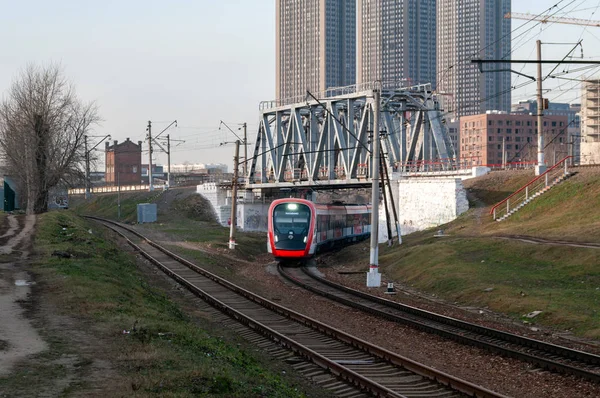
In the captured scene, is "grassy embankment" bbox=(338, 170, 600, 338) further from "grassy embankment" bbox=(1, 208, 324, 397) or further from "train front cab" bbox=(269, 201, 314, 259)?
"grassy embankment" bbox=(1, 208, 324, 397)

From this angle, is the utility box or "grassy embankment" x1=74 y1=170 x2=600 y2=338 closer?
"grassy embankment" x1=74 y1=170 x2=600 y2=338

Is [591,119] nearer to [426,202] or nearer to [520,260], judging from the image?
[426,202]

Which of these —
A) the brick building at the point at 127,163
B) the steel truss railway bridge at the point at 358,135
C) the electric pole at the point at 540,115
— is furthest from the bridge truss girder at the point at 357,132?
the brick building at the point at 127,163

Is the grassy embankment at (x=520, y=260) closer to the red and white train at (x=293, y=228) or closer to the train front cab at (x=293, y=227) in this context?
the red and white train at (x=293, y=228)

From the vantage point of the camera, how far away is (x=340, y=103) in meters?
71.1

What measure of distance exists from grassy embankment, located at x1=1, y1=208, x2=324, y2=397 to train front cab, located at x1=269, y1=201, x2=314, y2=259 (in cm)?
1879

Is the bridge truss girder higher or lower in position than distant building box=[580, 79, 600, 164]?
lower

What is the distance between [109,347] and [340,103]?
189ft

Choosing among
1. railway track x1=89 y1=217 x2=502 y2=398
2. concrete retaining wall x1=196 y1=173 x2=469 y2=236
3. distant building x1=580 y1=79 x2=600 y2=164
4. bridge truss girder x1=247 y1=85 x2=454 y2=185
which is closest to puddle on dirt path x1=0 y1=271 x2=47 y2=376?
railway track x1=89 y1=217 x2=502 y2=398

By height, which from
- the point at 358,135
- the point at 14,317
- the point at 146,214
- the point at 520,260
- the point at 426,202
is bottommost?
the point at 520,260

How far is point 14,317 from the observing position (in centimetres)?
1820

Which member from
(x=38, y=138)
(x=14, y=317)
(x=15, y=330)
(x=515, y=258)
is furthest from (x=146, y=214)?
(x=15, y=330)

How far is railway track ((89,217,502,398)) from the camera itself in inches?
575

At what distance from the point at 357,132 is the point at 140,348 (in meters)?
58.1
